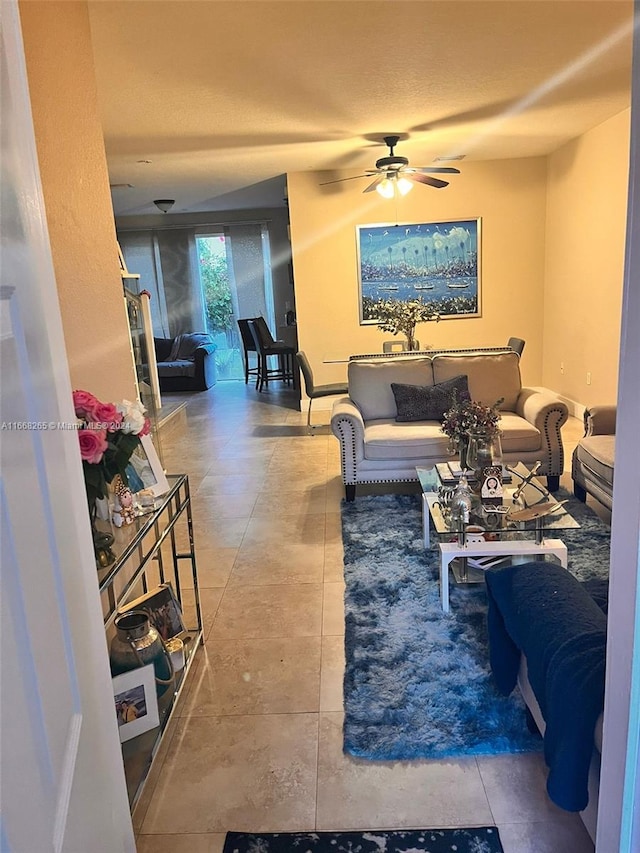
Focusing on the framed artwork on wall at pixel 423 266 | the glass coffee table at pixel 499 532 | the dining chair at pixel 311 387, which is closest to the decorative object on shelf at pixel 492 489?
the glass coffee table at pixel 499 532

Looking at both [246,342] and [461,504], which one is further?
[246,342]

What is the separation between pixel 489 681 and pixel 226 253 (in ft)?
27.7

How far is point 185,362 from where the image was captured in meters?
8.93

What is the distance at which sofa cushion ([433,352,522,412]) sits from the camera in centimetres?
433

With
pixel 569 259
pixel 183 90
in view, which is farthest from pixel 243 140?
pixel 569 259

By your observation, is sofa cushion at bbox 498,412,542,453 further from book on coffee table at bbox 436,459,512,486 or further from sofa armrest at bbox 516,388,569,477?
book on coffee table at bbox 436,459,512,486

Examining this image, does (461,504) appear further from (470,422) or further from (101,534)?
(101,534)

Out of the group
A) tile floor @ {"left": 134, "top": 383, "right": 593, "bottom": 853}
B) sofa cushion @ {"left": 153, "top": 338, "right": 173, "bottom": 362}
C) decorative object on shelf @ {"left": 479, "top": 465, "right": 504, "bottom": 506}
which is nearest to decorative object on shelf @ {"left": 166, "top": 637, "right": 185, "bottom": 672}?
tile floor @ {"left": 134, "top": 383, "right": 593, "bottom": 853}

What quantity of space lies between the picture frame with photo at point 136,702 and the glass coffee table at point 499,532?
1.26 metres

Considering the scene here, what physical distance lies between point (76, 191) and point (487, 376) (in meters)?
3.07

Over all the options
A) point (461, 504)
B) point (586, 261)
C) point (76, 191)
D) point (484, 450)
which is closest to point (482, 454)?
point (484, 450)

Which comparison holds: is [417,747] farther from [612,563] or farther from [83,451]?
[83,451]

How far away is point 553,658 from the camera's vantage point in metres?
1.42

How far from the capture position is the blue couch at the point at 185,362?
886cm
